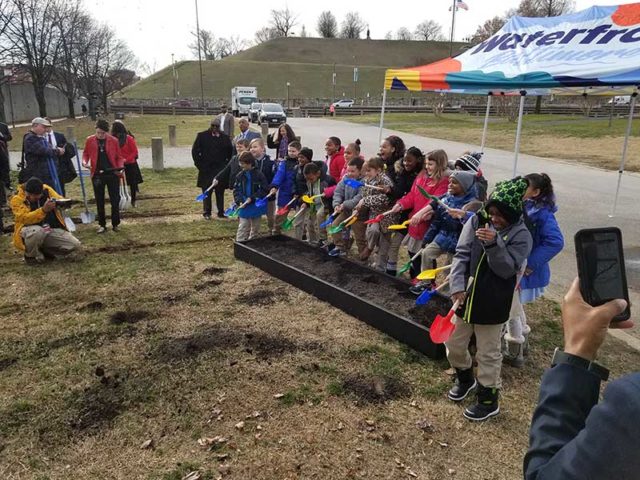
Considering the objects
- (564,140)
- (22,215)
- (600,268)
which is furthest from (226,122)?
(564,140)

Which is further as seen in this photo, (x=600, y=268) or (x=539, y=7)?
(x=539, y=7)

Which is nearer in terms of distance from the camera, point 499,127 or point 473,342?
point 473,342

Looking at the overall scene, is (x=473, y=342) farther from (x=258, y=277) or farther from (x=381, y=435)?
(x=258, y=277)

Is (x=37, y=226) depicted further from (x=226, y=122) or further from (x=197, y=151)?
(x=226, y=122)

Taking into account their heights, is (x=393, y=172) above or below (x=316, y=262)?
above

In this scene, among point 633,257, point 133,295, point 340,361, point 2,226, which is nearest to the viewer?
point 340,361

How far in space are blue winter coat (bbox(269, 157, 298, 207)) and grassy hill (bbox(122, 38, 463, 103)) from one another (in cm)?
5851

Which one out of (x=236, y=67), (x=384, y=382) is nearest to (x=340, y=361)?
(x=384, y=382)

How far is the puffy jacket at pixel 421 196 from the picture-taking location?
4.90 meters

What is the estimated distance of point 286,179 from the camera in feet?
22.1

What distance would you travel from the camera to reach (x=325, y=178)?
6.54m

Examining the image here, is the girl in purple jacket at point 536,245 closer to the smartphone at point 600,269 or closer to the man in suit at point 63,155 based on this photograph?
the smartphone at point 600,269

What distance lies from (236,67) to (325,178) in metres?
79.1

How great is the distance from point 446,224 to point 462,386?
1.63 meters
